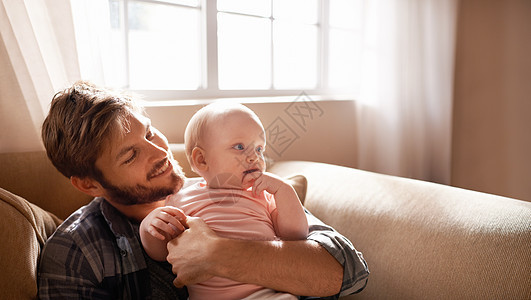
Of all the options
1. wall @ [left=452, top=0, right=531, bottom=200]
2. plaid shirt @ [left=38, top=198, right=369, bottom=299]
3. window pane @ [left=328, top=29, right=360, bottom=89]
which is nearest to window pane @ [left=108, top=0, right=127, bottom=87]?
plaid shirt @ [left=38, top=198, right=369, bottom=299]

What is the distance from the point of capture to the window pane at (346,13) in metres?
2.51

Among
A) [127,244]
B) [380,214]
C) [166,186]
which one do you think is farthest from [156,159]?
[380,214]

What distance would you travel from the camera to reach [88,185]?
1.20m

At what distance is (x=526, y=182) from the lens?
312 centimetres

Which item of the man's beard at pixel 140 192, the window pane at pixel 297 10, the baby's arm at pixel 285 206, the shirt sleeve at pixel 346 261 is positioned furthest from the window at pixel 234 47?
the shirt sleeve at pixel 346 261

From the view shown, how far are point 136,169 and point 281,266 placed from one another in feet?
1.49

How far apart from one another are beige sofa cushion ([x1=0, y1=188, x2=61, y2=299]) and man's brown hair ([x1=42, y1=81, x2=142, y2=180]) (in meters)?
0.16

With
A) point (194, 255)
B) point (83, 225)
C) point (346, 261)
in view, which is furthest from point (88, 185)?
point (346, 261)

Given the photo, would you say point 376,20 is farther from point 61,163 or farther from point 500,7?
point 61,163

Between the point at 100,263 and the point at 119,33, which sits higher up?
the point at 119,33

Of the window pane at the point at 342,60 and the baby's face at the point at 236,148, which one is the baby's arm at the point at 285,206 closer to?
the baby's face at the point at 236,148

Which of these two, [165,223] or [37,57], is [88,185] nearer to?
[165,223]

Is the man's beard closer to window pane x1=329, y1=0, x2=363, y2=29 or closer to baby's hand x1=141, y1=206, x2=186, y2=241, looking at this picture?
baby's hand x1=141, y1=206, x2=186, y2=241

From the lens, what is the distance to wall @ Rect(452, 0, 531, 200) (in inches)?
118
